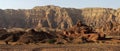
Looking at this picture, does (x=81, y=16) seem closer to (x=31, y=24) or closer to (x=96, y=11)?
(x=96, y=11)

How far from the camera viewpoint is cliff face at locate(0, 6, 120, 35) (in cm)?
12500

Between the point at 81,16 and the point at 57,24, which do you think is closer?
the point at 57,24

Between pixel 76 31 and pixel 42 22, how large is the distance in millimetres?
87267

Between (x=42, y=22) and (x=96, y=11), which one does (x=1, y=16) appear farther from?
(x=96, y=11)

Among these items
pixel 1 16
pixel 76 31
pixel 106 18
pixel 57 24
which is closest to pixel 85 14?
pixel 106 18

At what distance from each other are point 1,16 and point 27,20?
37.8 feet

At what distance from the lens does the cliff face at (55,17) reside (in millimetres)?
125000

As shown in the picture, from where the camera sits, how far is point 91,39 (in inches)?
1351

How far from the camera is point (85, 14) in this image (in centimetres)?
14588

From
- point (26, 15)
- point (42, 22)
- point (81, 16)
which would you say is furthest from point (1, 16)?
point (81, 16)

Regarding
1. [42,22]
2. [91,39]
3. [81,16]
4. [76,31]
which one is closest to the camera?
[91,39]

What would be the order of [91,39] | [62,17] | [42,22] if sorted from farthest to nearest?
[62,17] → [42,22] → [91,39]

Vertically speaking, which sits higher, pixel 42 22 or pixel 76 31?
pixel 76 31

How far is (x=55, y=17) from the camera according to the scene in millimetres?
132000
